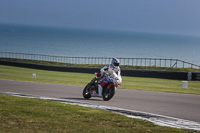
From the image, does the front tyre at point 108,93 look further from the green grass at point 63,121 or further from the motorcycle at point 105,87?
the green grass at point 63,121

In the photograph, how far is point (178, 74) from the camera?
29.5 metres

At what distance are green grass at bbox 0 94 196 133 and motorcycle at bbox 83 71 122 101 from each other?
2255 millimetres

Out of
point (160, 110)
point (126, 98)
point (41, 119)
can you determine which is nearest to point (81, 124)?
point (41, 119)

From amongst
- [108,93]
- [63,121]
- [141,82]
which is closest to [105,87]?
[108,93]

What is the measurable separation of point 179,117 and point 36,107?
4.17 m

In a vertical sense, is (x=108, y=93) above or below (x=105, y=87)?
below

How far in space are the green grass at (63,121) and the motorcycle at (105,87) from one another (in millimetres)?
2255

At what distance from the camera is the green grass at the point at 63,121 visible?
25.7ft

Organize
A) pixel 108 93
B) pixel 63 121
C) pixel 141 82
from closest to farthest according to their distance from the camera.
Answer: pixel 63 121 < pixel 108 93 < pixel 141 82

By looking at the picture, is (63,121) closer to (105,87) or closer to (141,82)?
(105,87)

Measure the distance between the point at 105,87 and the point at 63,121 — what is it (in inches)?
186

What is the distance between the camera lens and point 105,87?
43.4 feet

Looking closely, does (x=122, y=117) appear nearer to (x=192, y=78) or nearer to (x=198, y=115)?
(x=198, y=115)

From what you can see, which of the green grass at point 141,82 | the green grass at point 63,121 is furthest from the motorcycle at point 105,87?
the green grass at point 141,82
